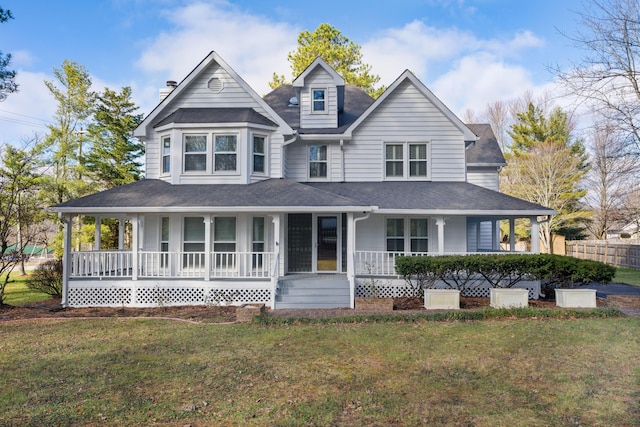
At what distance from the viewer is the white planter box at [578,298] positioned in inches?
425

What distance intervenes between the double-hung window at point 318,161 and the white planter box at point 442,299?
673cm

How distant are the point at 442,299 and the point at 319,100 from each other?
9.25 metres

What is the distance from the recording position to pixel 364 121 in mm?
15406

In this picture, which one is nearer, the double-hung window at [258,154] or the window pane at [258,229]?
the window pane at [258,229]

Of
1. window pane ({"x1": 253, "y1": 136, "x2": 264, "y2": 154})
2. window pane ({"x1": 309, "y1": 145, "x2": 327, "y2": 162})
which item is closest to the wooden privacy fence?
window pane ({"x1": 309, "y1": 145, "x2": 327, "y2": 162})

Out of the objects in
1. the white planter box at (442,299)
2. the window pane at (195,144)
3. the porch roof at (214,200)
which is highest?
the window pane at (195,144)

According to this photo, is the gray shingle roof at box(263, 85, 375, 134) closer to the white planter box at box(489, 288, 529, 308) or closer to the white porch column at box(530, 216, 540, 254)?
the white porch column at box(530, 216, 540, 254)

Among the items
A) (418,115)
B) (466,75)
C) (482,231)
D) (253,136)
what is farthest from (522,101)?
(253,136)

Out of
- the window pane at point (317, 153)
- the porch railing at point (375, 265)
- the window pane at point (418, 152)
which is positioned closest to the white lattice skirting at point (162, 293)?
the porch railing at point (375, 265)

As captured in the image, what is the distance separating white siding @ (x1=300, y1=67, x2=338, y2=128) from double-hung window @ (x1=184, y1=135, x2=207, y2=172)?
4.12m

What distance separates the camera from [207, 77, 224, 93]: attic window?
14.6m

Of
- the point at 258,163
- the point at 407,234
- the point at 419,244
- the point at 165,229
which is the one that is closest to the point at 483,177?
the point at 419,244

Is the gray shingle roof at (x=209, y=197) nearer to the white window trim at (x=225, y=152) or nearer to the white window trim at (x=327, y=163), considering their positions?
the white window trim at (x=225, y=152)

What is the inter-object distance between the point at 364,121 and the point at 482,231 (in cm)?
839
